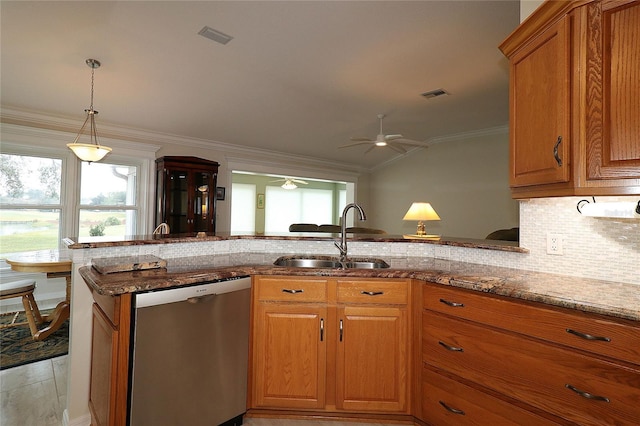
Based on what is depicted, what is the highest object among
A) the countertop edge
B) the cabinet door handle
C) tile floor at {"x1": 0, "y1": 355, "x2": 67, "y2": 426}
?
the cabinet door handle

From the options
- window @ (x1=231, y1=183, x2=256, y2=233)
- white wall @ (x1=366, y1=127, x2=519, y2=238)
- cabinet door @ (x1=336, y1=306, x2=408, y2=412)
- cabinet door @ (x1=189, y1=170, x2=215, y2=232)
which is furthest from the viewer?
window @ (x1=231, y1=183, x2=256, y2=233)

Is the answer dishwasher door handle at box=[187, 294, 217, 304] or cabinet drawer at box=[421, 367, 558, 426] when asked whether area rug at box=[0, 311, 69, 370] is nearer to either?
dishwasher door handle at box=[187, 294, 217, 304]

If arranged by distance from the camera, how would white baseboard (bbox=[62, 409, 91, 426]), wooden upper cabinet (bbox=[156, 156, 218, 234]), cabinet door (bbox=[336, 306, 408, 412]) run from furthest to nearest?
wooden upper cabinet (bbox=[156, 156, 218, 234]) → cabinet door (bbox=[336, 306, 408, 412]) → white baseboard (bbox=[62, 409, 91, 426])

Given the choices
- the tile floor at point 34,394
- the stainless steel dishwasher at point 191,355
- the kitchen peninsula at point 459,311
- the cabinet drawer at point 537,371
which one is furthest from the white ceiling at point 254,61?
the tile floor at point 34,394

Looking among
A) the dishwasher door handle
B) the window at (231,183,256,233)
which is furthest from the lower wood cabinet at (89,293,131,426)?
the window at (231,183,256,233)

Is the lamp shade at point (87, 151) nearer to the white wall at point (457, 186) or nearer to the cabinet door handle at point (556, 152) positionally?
the cabinet door handle at point (556, 152)

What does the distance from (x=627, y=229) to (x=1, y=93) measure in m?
5.41

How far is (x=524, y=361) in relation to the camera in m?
1.38

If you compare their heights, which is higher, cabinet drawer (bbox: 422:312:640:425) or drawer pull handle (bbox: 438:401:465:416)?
cabinet drawer (bbox: 422:312:640:425)

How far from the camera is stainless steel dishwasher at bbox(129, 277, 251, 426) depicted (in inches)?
57.1

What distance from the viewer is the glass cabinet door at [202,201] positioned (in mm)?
4734

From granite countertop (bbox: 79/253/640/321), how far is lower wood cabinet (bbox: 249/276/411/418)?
4.2 inches

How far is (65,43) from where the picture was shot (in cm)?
281

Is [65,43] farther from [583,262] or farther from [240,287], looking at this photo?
[583,262]
